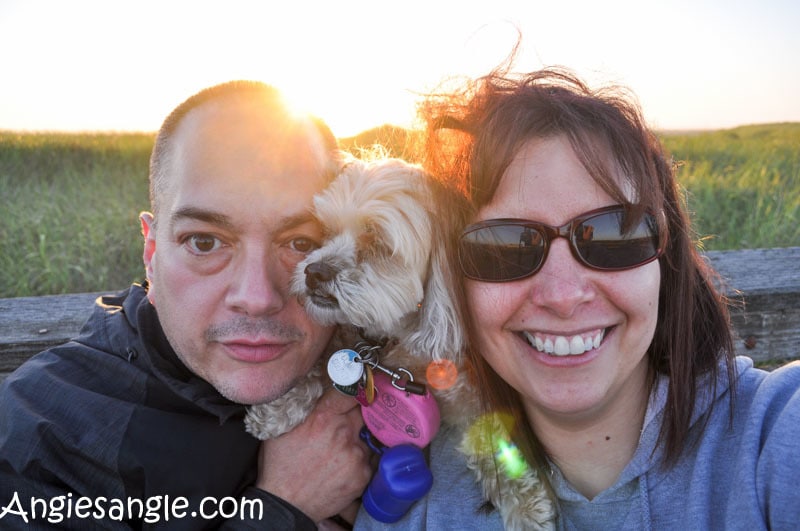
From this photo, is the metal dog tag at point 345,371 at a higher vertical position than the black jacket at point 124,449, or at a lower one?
higher

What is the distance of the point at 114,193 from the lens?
6871mm

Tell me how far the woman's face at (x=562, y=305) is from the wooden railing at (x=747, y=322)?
1.52 m

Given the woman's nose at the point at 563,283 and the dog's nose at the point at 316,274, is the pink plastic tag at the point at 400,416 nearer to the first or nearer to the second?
the dog's nose at the point at 316,274

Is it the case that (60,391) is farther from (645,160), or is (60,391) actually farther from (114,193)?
(114,193)

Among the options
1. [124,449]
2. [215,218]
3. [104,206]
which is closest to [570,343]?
[215,218]

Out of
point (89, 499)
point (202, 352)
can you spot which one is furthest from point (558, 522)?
point (89, 499)

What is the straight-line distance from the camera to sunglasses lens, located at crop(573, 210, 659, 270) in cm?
174

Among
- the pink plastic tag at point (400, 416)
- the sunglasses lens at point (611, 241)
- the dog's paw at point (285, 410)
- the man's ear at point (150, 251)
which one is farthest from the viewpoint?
the man's ear at point (150, 251)

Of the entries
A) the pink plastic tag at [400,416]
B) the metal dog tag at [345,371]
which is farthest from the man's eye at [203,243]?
the pink plastic tag at [400,416]

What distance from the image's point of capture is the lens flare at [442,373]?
95.2 inches

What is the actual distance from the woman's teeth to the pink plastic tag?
60 centimetres

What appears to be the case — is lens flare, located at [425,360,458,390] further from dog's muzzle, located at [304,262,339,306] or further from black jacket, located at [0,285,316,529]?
black jacket, located at [0,285,316,529]

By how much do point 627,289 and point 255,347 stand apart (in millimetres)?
1407

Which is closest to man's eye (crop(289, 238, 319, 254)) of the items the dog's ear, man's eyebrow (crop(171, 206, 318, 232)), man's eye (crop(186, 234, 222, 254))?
man's eyebrow (crop(171, 206, 318, 232))
